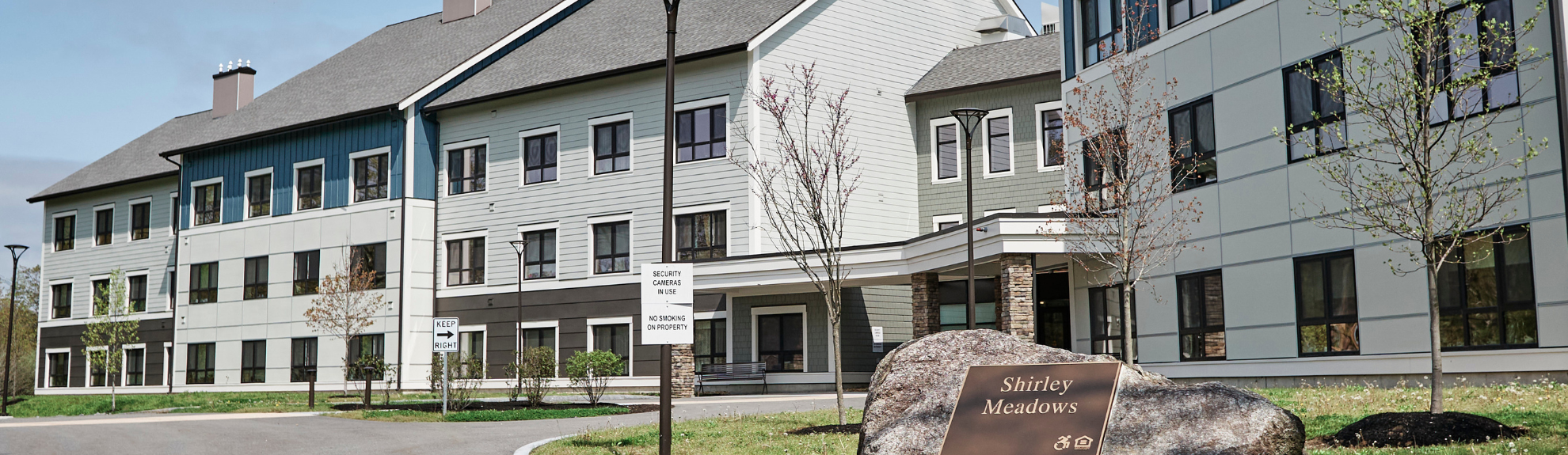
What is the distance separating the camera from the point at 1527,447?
33.8 feet

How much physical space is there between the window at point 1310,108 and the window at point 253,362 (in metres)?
34.4

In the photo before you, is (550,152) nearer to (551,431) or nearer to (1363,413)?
(551,431)

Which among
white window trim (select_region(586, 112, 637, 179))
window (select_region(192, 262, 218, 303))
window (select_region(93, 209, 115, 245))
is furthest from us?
window (select_region(93, 209, 115, 245))

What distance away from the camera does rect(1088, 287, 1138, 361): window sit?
2648cm

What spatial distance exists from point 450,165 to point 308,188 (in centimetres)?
615

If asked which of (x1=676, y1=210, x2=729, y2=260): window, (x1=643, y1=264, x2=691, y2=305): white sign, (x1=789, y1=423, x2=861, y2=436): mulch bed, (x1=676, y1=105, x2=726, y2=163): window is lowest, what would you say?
(x1=789, y1=423, x2=861, y2=436): mulch bed

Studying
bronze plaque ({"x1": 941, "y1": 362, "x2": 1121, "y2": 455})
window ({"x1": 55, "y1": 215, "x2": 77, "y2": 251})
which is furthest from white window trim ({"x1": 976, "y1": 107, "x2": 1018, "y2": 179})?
window ({"x1": 55, "y1": 215, "x2": 77, "y2": 251})

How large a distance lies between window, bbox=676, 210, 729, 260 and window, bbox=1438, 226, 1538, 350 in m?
18.7

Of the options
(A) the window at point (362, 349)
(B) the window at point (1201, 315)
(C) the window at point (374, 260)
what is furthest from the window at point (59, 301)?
(B) the window at point (1201, 315)

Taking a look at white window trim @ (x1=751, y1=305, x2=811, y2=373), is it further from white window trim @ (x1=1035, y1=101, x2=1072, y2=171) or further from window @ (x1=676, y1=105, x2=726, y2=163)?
white window trim @ (x1=1035, y1=101, x2=1072, y2=171)

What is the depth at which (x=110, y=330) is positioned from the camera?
4681 cm

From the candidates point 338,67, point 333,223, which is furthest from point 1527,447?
point 338,67

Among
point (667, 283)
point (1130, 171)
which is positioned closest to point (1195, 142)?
point (1130, 171)

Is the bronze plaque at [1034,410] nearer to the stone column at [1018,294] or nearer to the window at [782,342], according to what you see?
the stone column at [1018,294]
